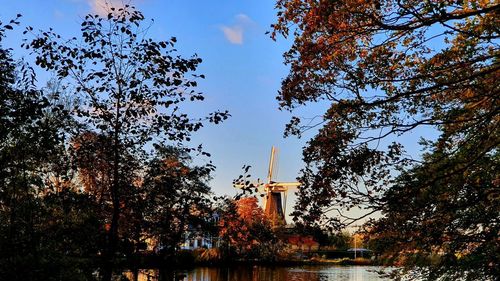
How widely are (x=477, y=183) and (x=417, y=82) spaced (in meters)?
2.05

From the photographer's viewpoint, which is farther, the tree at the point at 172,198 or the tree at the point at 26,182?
the tree at the point at 172,198

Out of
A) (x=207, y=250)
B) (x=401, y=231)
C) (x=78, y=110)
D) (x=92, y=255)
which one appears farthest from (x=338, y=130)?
(x=207, y=250)

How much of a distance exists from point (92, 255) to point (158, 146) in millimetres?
2370

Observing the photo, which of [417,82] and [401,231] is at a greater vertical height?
[417,82]

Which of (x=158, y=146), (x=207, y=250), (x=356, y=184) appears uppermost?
(x=158, y=146)

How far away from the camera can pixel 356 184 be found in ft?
24.9

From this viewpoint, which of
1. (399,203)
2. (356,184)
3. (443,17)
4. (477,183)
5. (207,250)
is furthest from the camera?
(207,250)

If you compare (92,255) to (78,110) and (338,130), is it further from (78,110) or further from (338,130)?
(338,130)

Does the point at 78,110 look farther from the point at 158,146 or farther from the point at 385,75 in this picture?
the point at 385,75

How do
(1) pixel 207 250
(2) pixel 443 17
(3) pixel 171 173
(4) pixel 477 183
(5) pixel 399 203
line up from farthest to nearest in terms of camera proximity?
1. (1) pixel 207 250
2. (3) pixel 171 173
3. (4) pixel 477 183
4. (5) pixel 399 203
5. (2) pixel 443 17

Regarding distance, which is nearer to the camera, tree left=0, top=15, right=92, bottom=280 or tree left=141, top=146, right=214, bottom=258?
tree left=0, top=15, right=92, bottom=280

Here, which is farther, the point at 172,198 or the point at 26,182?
the point at 172,198

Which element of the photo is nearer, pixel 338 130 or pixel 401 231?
pixel 338 130

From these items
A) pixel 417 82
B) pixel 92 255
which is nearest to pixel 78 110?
pixel 92 255
